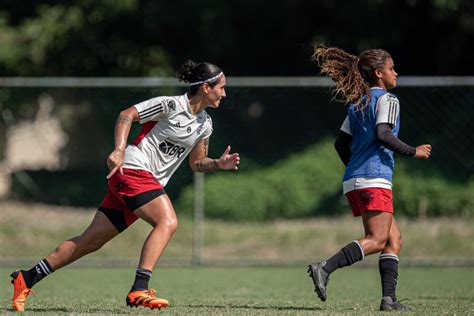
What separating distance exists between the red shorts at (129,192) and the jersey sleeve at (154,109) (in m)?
0.39

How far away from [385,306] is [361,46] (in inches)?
412

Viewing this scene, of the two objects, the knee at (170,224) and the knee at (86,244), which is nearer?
the knee at (170,224)

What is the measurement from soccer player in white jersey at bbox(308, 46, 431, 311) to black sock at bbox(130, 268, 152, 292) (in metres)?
1.17

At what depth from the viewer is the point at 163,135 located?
711cm

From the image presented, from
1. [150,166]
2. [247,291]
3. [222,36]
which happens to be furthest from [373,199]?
[222,36]

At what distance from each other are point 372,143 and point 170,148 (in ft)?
4.82

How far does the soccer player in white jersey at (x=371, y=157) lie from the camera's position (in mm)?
6957

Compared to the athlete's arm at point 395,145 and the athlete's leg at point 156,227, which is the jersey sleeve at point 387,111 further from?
the athlete's leg at point 156,227

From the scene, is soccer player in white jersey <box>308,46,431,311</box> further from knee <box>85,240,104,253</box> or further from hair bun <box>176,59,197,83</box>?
knee <box>85,240,104,253</box>

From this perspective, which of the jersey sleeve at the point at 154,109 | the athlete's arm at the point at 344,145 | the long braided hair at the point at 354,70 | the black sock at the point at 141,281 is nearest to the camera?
the black sock at the point at 141,281

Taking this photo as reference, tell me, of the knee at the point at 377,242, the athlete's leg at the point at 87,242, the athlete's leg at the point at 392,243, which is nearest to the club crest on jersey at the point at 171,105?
the athlete's leg at the point at 87,242

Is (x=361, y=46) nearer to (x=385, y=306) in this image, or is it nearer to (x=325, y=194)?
(x=325, y=194)

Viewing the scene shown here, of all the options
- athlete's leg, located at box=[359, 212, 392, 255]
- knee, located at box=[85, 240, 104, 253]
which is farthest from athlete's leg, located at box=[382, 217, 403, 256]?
knee, located at box=[85, 240, 104, 253]

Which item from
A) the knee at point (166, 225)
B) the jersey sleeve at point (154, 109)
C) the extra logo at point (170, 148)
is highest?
the jersey sleeve at point (154, 109)
